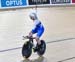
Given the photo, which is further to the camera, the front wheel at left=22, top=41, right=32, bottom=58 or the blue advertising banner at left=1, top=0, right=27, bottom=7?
the blue advertising banner at left=1, top=0, right=27, bottom=7

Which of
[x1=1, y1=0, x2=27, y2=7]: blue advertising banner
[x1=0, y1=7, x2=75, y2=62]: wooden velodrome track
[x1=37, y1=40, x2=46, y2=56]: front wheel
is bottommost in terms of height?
[x1=0, y1=7, x2=75, y2=62]: wooden velodrome track

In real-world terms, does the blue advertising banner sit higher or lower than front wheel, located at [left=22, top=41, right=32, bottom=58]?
higher

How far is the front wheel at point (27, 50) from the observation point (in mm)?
1910

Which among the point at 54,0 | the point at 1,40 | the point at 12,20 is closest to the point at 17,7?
the point at 54,0

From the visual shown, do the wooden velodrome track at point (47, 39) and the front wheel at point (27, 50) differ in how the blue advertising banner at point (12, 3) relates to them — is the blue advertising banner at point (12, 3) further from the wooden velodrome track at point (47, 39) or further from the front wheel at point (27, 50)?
the front wheel at point (27, 50)

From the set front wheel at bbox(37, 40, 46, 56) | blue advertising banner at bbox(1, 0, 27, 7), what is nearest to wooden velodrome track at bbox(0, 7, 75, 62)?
front wheel at bbox(37, 40, 46, 56)

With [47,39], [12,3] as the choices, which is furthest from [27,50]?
[12,3]

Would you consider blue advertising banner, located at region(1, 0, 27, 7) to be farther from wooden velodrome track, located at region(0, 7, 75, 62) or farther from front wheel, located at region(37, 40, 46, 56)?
front wheel, located at region(37, 40, 46, 56)

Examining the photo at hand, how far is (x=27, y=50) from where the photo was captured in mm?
1915

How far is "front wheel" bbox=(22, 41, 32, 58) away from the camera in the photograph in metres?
1.91

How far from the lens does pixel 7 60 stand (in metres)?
1.93

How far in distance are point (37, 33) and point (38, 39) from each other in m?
0.04

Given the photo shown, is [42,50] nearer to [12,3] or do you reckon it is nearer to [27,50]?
[27,50]

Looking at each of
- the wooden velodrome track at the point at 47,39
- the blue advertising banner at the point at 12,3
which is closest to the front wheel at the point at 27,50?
the wooden velodrome track at the point at 47,39
